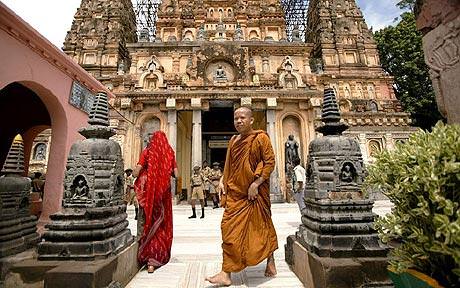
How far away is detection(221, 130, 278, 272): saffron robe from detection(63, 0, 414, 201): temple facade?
545 cm

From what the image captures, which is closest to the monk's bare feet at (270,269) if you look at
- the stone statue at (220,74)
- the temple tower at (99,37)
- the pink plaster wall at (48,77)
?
the pink plaster wall at (48,77)

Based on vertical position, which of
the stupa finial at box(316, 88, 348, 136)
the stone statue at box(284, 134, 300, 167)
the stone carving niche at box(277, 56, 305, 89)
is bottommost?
the stupa finial at box(316, 88, 348, 136)

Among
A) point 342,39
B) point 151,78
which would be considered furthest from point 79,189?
point 342,39

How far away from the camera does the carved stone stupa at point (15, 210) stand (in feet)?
7.60

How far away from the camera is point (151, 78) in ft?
48.1

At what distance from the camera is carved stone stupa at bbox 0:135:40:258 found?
2.32 metres

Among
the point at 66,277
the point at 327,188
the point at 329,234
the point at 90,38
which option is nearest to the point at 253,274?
the point at 329,234

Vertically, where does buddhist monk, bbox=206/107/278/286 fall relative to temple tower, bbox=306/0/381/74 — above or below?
below

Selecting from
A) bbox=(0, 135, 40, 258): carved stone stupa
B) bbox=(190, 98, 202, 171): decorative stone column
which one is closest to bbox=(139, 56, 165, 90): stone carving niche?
bbox=(190, 98, 202, 171): decorative stone column

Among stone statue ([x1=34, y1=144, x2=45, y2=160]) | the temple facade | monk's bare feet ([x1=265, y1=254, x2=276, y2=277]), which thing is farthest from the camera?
stone statue ([x1=34, y1=144, x2=45, y2=160])

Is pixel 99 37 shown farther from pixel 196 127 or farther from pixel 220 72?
pixel 196 127

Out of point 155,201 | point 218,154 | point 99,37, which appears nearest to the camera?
point 155,201

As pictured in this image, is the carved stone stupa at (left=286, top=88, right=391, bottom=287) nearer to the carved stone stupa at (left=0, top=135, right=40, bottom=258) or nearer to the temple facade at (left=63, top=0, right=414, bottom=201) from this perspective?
the carved stone stupa at (left=0, top=135, right=40, bottom=258)

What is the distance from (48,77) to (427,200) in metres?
6.22
